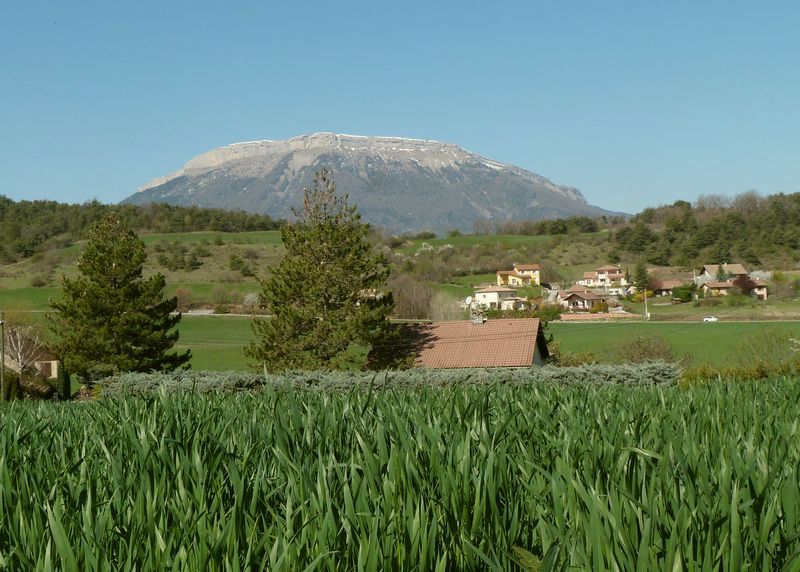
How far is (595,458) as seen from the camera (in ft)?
12.0

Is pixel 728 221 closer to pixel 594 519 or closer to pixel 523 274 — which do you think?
pixel 523 274

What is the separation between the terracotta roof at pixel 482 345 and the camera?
41406mm

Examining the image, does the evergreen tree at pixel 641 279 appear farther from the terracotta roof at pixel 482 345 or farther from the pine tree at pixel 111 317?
the pine tree at pixel 111 317

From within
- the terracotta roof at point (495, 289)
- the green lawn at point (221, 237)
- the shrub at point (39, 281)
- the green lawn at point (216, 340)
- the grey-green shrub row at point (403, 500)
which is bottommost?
the green lawn at point (216, 340)

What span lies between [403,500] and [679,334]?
7224 centimetres

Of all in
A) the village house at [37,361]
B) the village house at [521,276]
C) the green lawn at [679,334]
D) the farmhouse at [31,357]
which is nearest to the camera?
the village house at [37,361]

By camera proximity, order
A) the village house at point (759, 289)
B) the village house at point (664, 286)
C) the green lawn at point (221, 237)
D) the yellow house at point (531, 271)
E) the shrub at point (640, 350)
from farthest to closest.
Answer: the green lawn at point (221, 237) < the yellow house at point (531, 271) < the village house at point (664, 286) < the village house at point (759, 289) < the shrub at point (640, 350)

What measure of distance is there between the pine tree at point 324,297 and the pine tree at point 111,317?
24.2 ft

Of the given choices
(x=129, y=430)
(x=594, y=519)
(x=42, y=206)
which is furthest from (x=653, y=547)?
(x=42, y=206)

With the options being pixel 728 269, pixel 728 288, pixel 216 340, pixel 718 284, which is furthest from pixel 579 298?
pixel 216 340

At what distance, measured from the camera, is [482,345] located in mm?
42969

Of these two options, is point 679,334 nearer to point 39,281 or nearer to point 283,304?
point 283,304

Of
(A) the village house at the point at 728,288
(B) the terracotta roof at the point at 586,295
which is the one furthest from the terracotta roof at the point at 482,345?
(B) the terracotta roof at the point at 586,295

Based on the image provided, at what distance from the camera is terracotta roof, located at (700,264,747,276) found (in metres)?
99.4
